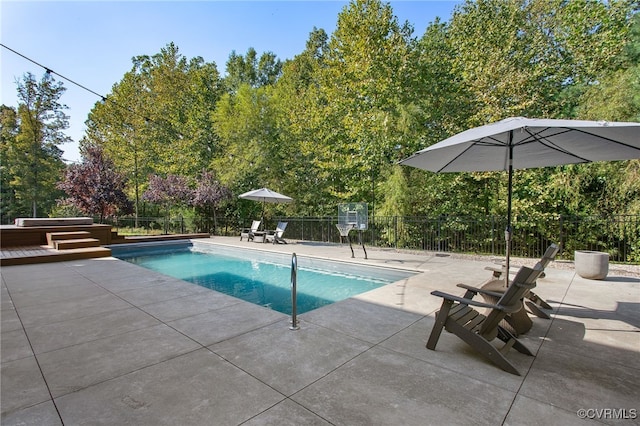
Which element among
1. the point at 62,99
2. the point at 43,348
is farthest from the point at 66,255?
the point at 62,99

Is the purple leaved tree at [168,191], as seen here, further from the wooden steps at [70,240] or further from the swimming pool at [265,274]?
the wooden steps at [70,240]

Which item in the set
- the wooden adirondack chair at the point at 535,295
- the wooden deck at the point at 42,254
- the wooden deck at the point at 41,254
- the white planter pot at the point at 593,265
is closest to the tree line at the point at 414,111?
the white planter pot at the point at 593,265

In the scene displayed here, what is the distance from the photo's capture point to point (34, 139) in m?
20.4

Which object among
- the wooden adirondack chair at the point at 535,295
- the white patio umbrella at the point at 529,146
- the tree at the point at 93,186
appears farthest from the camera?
the tree at the point at 93,186

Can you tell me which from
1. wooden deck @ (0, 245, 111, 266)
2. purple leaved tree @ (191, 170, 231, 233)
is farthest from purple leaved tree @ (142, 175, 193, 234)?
wooden deck @ (0, 245, 111, 266)

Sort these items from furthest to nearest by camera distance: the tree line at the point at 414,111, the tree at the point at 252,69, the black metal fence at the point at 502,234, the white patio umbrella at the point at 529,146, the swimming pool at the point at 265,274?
the tree at the point at 252,69, the tree line at the point at 414,111, the black metal fence at the point at 502,234, the swimming pool at the point at 265,274, the white patio umbrella at the point at 529,146

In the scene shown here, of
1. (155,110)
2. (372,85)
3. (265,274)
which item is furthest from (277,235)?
(155,110)

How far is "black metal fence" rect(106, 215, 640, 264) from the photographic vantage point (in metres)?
7.54

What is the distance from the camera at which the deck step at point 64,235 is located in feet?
29.0

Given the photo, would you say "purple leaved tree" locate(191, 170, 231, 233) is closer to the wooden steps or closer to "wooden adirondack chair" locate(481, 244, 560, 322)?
the wooden steps

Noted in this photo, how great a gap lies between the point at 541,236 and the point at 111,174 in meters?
17.3

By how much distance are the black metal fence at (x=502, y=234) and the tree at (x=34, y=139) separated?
2131 centimetres

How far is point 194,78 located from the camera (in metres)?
18.5

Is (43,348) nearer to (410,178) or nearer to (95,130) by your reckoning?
(410,178)
